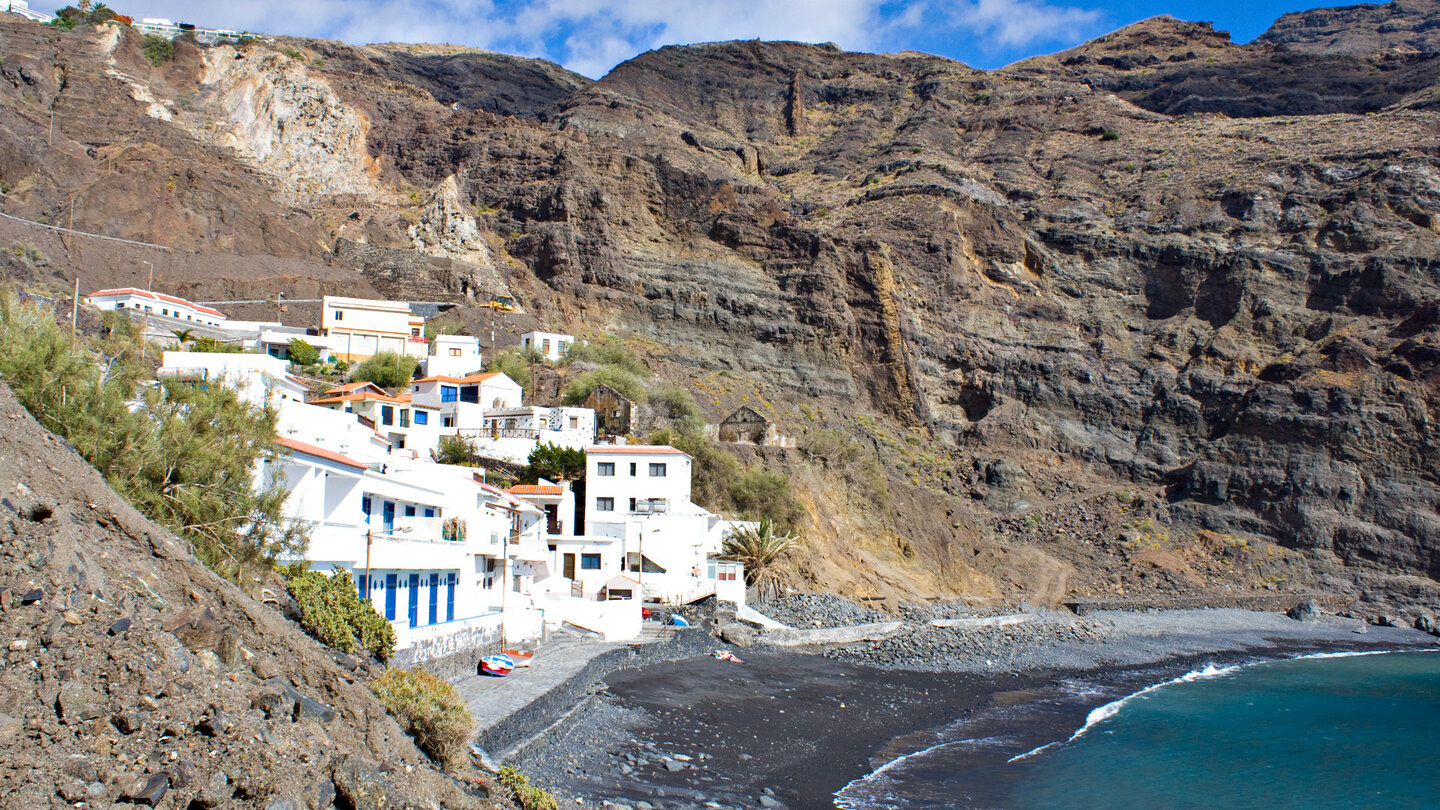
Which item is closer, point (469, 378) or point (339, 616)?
point (339, 616)

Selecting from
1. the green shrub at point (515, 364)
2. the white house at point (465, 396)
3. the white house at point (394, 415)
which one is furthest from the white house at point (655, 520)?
the green shrub at point (515, 364)

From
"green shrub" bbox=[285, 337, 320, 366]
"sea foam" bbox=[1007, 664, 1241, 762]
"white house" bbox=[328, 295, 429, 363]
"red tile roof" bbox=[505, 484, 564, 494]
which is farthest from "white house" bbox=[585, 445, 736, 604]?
"green shrub" bbox=[285, 337, 320, 366]

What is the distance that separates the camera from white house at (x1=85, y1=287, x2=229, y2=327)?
49.6 m

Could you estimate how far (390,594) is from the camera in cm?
2172

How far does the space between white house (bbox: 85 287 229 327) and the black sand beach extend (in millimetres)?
36132

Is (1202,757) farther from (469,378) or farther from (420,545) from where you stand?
(469,378)

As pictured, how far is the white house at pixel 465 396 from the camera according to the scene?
45.6 metres

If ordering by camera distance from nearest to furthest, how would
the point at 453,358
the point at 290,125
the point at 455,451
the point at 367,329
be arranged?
the point at 455,451
the point at 453,358
the point at 367,329
the point at 290,125

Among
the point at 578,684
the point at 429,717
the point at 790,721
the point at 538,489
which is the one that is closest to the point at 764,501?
the point at 538,489

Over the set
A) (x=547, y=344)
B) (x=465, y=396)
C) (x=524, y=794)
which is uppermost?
(x=547, y=344)

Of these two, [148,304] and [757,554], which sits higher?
[148,304]

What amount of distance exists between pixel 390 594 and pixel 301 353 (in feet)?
111

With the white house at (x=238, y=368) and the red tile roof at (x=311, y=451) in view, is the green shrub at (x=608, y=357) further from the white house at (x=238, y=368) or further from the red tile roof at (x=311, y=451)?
the red tile roof at (x=311, y=451)

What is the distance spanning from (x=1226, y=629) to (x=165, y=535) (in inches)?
2165
